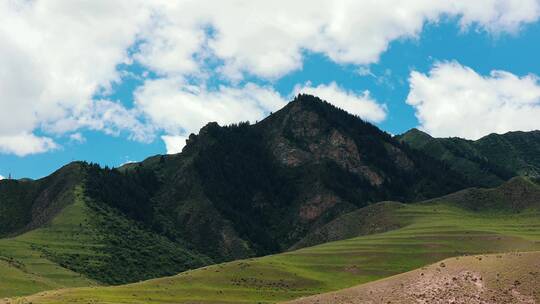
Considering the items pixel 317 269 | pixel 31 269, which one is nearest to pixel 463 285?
pixel 317 269

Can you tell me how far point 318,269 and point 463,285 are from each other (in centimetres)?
7411

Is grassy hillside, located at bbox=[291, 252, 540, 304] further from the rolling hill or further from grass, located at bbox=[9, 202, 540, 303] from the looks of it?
grass, located at bbox=[9, 202, 540, 303]

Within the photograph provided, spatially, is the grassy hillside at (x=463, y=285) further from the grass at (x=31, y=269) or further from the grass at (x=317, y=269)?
the grass at (x=31, y=269)

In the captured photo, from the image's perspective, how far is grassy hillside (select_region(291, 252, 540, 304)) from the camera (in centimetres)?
8006

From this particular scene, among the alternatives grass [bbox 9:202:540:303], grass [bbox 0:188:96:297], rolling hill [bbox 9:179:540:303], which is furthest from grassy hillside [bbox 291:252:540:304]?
grass [bbox 0:188:96:297]

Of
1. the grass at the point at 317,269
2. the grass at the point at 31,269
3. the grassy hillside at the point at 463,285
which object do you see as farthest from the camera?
the grass at the point at 31,269

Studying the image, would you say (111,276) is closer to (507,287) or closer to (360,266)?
(360,266)

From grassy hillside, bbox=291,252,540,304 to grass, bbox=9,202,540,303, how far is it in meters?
38.4

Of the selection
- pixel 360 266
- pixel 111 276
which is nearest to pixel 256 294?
pixel 360 266

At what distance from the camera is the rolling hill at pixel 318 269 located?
117812 millimetres


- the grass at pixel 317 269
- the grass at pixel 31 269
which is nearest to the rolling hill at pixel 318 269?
the grass at pixel 317 269

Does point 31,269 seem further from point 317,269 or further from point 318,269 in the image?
point 318,269

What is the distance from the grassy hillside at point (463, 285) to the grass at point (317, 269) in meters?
38.4

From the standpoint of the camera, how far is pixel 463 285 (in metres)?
A: 82.6
